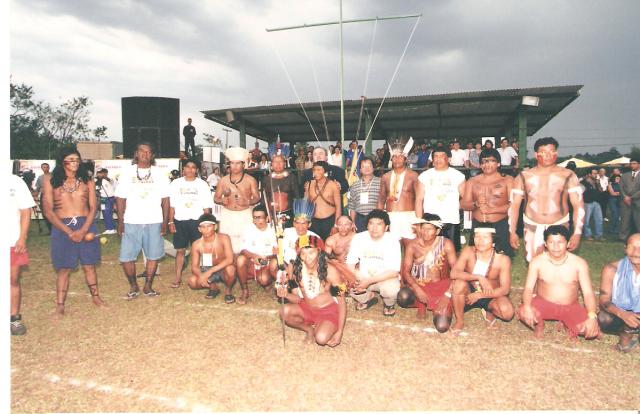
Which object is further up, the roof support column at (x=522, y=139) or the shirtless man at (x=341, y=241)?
the roof support column at (x=522, y=139)

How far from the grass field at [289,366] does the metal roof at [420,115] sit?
725 centimetres

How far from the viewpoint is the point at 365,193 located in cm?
684

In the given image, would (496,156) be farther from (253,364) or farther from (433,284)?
(253,364)

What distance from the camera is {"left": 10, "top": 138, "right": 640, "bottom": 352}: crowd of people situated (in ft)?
15.2

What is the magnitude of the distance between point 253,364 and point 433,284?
8.16 ft

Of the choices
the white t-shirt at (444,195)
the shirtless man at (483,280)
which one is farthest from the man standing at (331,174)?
the shirtless man at (483,280)

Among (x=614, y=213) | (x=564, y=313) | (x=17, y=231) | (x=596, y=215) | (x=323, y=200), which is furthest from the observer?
(x=614, y=213)

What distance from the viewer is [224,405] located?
3.29m

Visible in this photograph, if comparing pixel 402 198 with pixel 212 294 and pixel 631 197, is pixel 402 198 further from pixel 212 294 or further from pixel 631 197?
pixel 631 197

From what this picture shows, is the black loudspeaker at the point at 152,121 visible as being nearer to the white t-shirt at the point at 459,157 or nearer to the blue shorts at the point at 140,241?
the white t-shirt at the point at 459,157

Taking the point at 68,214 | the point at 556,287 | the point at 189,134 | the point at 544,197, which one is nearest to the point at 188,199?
the point at 68,214

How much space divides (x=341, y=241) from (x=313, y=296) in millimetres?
1514

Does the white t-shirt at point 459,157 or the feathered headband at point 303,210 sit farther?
the white t-shirt at point 459,157

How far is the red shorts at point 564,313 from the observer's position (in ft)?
14.8
